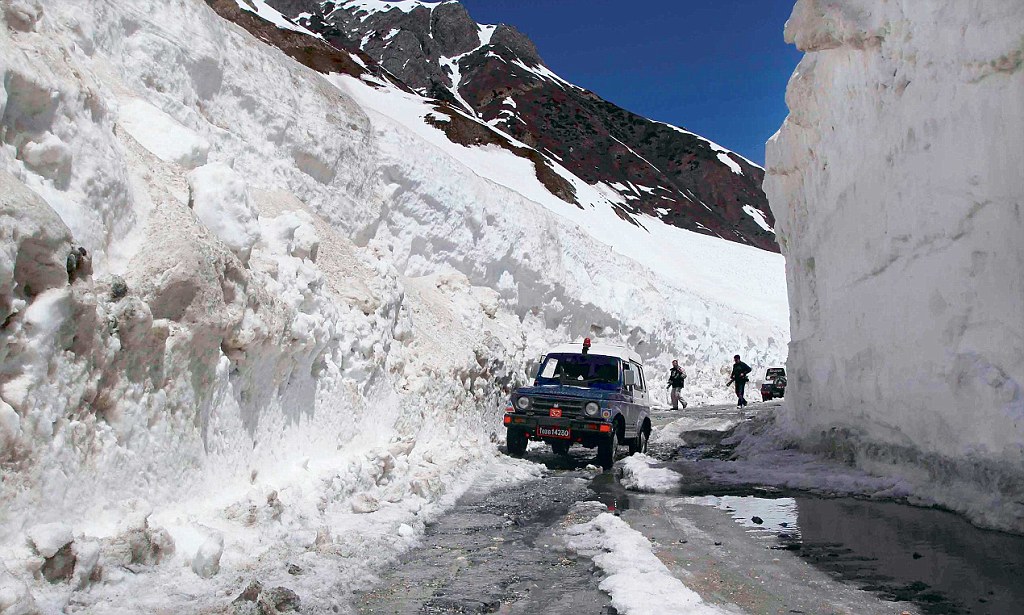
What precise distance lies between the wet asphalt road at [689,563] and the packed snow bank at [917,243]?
3.83 ft

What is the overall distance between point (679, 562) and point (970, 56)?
20.9ft

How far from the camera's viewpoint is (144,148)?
8.80 metres

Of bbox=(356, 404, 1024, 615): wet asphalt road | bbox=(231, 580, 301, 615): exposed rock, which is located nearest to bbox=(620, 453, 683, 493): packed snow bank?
bbox=(356, 404, 1024, 615): wet asphalt road

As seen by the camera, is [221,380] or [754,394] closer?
[221,380]

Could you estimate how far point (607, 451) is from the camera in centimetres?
1234

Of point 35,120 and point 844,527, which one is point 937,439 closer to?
point 844,527

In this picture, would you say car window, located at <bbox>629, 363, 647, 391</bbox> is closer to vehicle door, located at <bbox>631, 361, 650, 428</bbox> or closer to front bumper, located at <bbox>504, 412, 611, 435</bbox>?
vehicle door, located at <bbox>631, 361, 650, 428</bbox>

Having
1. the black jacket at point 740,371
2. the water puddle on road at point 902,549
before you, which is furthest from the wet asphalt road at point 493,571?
the black jacket at point 740,371

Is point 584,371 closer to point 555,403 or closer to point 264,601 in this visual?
point 555,403

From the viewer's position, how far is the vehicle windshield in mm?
13586

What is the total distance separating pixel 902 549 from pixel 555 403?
6690 mm

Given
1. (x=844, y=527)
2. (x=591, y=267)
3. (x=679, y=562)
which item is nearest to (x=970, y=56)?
(x=844, y=527)

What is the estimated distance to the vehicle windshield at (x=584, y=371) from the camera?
1359cm

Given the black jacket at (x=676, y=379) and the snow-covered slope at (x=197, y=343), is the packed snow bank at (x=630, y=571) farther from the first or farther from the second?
the black jacket at (x=676, y=379)
